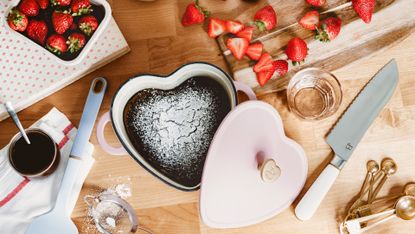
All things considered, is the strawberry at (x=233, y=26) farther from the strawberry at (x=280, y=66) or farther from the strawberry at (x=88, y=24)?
the strawberry at (x=88, y=24)

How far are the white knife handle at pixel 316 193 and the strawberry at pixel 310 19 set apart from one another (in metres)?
0.28

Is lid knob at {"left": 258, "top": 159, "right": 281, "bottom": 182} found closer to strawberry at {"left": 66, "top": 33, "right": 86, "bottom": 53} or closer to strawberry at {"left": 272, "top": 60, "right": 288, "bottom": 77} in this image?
strawberry at {"left": 272, "top": 60, "right": 288, "bottom": 77}

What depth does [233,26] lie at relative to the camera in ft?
3.27

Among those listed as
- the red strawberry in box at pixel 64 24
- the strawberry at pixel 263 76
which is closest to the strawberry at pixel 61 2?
the red strawberry in box at pixel 64 24

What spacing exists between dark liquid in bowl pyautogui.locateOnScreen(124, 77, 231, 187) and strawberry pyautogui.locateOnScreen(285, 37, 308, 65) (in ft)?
0.50

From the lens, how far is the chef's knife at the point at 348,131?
962 mm

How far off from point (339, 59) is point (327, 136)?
16cm

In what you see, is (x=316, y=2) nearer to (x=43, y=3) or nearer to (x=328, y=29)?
(x=328, y=29)

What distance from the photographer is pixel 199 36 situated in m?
1.02

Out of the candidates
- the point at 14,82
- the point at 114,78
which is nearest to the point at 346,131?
the point at 114,78

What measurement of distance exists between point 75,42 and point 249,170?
14.7 inches

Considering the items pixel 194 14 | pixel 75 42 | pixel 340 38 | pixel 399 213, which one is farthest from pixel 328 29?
pixel 75 42

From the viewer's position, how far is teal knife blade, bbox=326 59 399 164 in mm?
973

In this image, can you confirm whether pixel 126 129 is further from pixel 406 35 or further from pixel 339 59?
pixel 406 35
